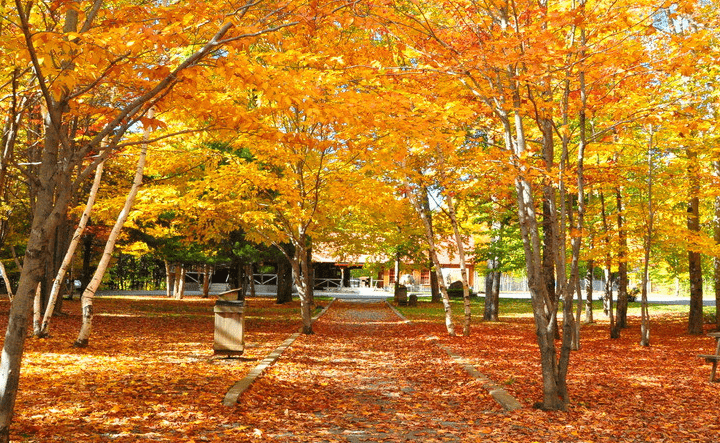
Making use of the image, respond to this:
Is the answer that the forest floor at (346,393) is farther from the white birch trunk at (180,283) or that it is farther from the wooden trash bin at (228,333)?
the white birch trunk at (180,283)

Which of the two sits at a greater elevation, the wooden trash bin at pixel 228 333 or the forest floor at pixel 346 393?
the wooden trash bin at pixel 228 333

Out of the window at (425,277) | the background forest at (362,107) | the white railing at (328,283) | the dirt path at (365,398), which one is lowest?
the dirt path at (365,398)

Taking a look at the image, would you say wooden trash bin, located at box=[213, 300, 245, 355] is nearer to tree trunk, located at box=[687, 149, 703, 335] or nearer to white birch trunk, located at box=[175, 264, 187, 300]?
tree trunk, located at box=[687, 149, 703, 335]

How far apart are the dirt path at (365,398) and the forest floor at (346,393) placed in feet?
0.06

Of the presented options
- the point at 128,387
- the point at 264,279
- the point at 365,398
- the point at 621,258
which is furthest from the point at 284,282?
the point at 365,398

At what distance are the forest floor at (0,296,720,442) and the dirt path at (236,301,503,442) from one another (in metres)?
0.02

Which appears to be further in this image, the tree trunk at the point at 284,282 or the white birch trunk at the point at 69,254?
the tree trunk at the point at 284,282

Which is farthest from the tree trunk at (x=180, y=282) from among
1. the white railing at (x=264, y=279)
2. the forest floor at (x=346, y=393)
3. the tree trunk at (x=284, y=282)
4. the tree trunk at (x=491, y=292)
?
the forest floor at (x=346, y=393)

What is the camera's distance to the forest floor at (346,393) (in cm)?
543

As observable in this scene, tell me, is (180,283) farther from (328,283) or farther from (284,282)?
(328,283)

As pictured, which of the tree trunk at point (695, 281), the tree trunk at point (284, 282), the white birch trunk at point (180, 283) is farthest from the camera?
the white birch trunk at point (180, 283)

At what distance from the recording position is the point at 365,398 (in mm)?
7242

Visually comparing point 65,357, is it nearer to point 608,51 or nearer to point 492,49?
point 492,49

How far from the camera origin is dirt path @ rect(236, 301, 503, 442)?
5.56 meters
